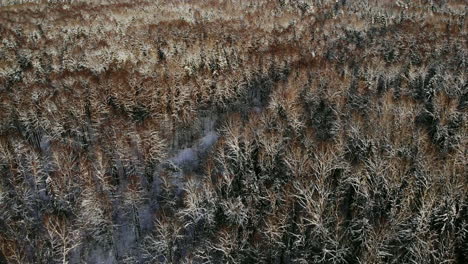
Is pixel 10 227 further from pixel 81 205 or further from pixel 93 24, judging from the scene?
pixel 93 24

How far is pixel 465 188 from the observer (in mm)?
40250

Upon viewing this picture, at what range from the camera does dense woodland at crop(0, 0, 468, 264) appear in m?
42.6

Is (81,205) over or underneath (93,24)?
underneath

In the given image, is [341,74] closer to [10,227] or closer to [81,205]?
[81,205]

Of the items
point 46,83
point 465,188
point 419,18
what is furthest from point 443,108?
point 419,18

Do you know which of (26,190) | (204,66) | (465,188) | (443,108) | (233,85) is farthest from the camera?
(204,66)

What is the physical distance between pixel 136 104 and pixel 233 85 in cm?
2173

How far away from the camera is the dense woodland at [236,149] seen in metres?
42.6

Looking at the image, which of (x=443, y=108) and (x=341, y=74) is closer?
(x=443, y=108)

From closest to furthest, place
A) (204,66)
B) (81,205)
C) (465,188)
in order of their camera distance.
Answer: (465,188)
(81,205)
(204,66)

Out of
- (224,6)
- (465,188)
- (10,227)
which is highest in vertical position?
(224,6)

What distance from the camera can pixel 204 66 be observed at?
104m

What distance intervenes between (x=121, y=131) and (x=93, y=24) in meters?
89.8

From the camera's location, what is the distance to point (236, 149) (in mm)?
56625
